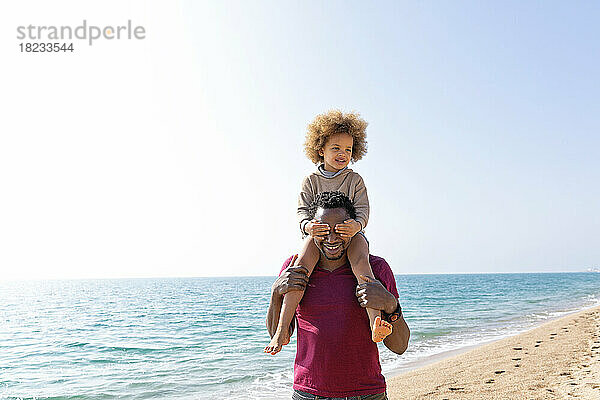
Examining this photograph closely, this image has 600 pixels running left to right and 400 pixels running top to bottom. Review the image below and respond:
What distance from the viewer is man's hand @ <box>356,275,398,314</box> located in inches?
97.7

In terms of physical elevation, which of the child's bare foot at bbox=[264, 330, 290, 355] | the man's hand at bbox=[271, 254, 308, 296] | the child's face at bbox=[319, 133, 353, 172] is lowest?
the child's bare foot at bbox=[264, 330, 290, 355]

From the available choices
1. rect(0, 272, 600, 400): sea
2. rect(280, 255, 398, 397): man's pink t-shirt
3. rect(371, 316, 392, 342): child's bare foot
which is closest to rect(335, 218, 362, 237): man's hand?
rect(280, 255, 398, 397): man's pink t-shirt

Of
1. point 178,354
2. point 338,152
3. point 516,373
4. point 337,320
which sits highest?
point 338,152

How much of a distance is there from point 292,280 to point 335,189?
2.61 ft

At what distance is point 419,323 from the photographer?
21.8 meters

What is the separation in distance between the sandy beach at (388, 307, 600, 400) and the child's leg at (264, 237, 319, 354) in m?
6.63

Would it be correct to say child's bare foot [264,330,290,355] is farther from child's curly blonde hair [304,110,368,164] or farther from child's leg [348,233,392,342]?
child's curly blonde hair [304,110,368,164]

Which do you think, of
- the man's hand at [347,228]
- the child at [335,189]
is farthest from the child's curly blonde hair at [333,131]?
the man's hand at [347,228]

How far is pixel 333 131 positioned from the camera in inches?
136

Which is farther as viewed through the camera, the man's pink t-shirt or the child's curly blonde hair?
the child's curly blonde hair

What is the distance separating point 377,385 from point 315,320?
1.41 ft

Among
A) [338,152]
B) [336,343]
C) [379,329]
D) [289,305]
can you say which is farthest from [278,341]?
[338,152]

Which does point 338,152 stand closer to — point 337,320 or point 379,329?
point 337,320

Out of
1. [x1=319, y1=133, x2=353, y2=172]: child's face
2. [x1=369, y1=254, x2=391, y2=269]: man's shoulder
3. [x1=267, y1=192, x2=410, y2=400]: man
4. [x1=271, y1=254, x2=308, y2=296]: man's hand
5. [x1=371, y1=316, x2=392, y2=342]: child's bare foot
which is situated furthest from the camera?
[x1=319, y1=133, x2=353, y2=172]: child's face
